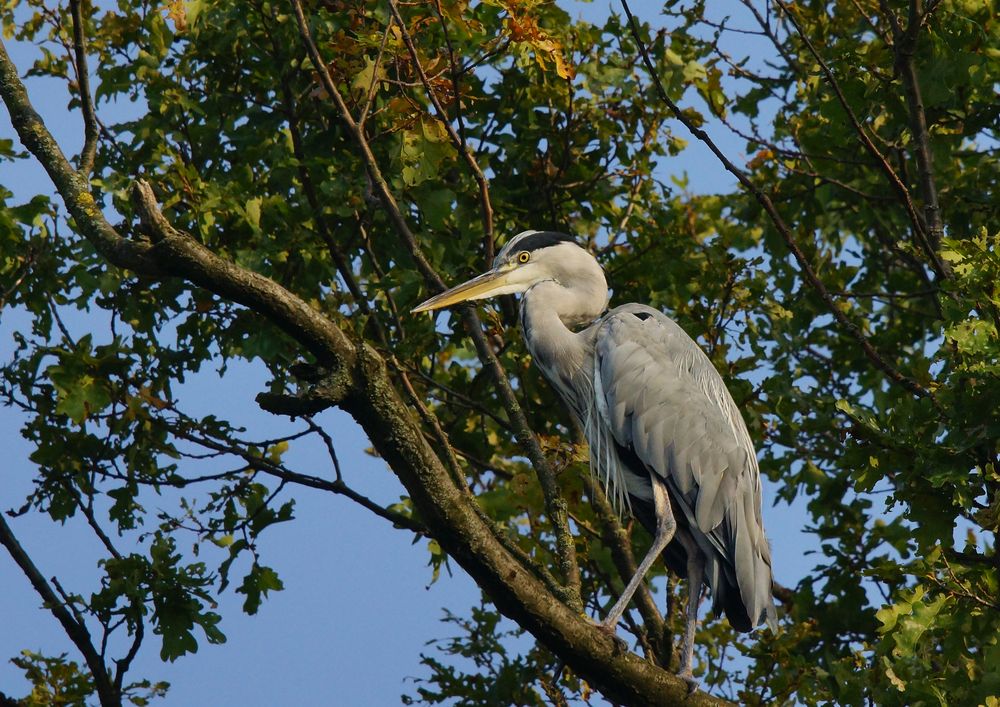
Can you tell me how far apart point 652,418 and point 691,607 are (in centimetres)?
77

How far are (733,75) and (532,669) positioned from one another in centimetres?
332

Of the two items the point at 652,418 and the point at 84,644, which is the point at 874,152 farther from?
the point at 84,644

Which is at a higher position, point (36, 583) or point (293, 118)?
point (293, 118)

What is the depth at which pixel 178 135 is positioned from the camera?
232 inches

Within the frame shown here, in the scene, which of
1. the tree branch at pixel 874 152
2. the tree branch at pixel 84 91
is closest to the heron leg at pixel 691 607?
the tree branch at pixel 874 152

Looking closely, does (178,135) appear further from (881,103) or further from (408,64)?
(881,103)

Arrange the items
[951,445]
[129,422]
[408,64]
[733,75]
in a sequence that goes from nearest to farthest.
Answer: [951,445], [408,64], [129,422], [733,75]

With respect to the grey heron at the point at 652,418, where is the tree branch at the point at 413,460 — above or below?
below

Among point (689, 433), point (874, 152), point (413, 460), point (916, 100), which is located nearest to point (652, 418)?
point (689, 433)

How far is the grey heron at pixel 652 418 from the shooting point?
4746mm

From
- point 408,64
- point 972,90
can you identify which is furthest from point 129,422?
point 972,90

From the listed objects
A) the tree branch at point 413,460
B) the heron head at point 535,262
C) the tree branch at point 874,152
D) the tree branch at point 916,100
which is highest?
the tree branch at point 916,100

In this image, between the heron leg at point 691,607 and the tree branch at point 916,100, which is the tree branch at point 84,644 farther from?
the tree branch at point 916,100

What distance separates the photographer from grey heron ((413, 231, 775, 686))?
4.75 m
